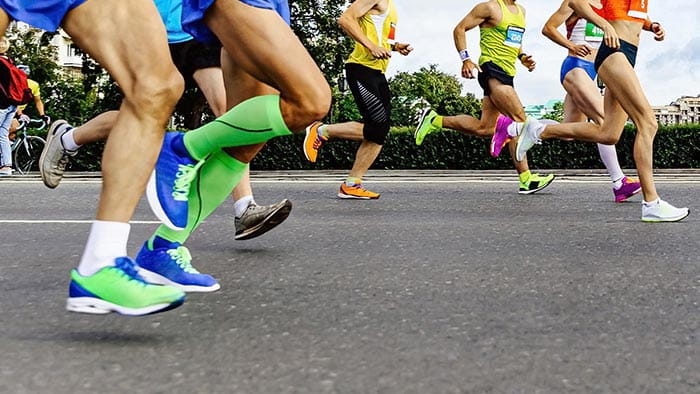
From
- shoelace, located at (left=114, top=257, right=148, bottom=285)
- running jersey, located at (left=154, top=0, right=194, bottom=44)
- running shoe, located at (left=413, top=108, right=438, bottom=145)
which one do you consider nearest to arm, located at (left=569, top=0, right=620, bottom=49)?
running jersey, located at (left=154, top=0, right=194, bottom=44)

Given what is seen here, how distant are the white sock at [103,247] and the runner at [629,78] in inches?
164

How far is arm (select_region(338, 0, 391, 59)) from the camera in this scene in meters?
8.41

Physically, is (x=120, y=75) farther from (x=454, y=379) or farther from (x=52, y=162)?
(x=52, y=162)

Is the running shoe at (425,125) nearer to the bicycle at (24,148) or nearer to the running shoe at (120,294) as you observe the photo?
the bicycle at (24,148)

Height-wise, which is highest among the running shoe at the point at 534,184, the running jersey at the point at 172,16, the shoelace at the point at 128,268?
the running jersey at the point at 172,16

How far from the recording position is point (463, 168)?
1784 cm

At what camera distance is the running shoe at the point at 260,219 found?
4473mm

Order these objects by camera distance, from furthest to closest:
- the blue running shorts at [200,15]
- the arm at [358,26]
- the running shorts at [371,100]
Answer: the running shorts at [371,100], the arm at [358,26], the blue running shorts at [200,15]

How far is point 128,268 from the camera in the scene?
2631 mm

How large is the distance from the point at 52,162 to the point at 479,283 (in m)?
2.78

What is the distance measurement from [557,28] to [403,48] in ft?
4.95

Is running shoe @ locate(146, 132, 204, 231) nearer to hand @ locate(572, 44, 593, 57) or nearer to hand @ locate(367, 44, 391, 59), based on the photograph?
hand @ locate(367, 44, 391, 59)

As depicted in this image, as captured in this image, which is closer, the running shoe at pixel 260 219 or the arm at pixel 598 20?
the running shoe at pixel 260 219

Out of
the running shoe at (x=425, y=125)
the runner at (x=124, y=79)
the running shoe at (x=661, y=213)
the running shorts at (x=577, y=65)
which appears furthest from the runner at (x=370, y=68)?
the runner at (x=124, y=79)
